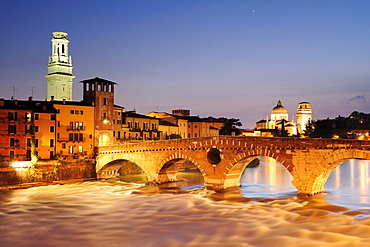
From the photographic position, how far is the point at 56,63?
2717 inches

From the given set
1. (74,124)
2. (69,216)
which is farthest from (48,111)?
(69,216)

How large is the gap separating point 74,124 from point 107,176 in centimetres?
762

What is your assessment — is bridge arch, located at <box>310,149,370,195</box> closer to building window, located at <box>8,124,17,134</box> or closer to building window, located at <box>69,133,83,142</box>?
building window, located at <box>69,133,83,142</box>

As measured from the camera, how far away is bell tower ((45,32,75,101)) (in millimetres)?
68375

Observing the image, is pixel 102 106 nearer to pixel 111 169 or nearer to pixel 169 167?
pixel 111 169

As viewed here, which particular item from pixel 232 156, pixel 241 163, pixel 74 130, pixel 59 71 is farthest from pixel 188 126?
pixel 232 156

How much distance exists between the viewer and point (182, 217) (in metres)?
27.8

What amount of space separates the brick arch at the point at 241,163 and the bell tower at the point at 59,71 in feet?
133

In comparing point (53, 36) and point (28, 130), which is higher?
point (53, 36)

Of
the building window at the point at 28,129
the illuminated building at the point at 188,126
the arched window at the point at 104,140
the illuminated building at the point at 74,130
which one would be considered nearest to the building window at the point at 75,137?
the illuminated building at the point at 74,130

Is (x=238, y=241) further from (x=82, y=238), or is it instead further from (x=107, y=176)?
(x=107, y=176)

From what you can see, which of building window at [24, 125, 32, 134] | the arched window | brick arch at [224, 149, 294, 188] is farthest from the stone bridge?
building window at [24, 125, 32, 134]

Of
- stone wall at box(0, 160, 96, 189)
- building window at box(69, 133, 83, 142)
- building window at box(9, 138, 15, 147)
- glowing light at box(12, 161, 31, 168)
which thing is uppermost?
building window at box(69, 133, 83, 142)

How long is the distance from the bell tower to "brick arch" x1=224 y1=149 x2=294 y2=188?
4045 centimetres
